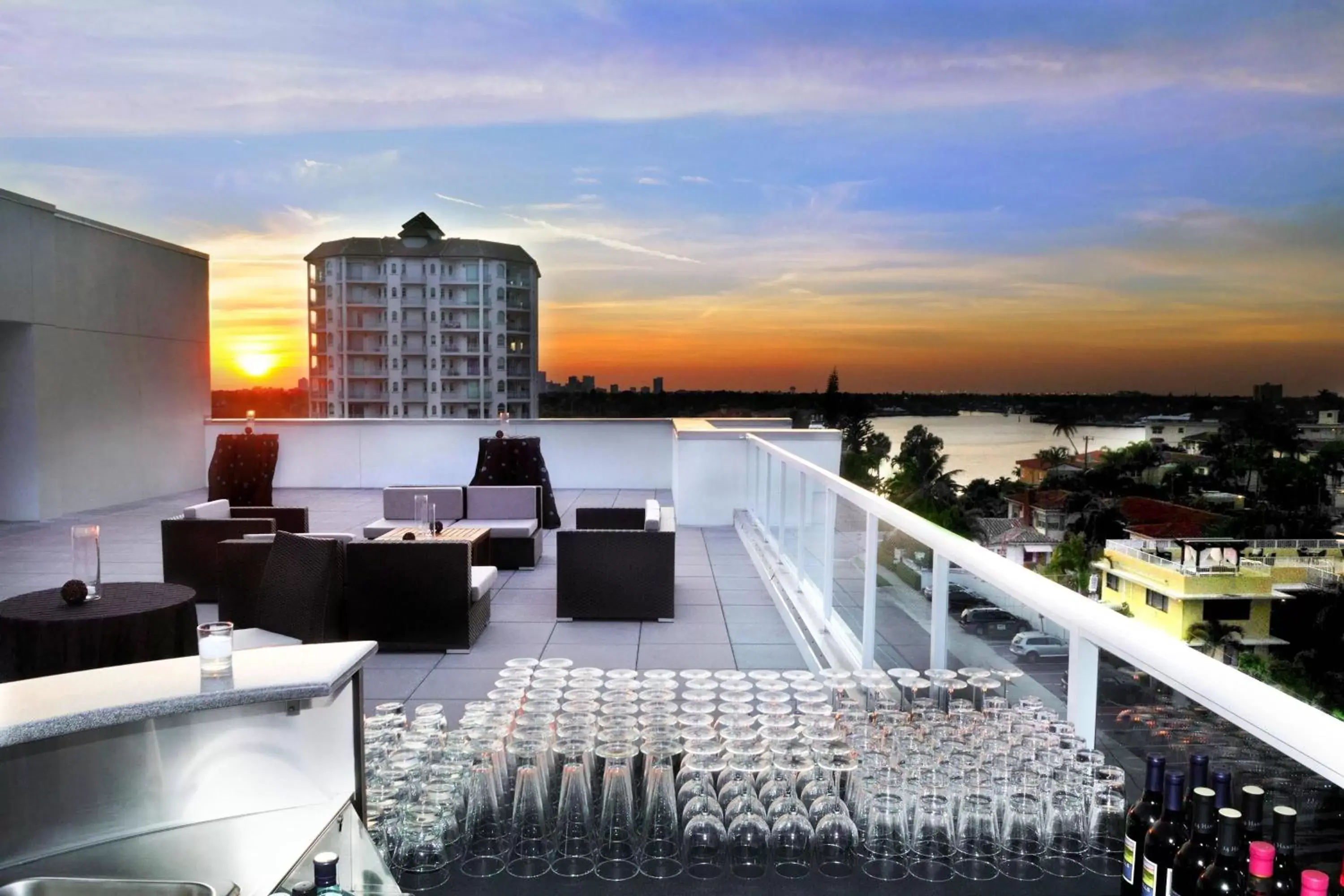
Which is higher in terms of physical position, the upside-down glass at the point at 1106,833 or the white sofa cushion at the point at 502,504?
the upside-down glass at the point at 1106,833

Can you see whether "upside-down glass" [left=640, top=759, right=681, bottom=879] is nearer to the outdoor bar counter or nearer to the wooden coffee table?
the outdoor bar counter

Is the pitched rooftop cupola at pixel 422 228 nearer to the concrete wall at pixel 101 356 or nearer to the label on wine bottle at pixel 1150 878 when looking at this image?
the concrete wall at pixel 101 356

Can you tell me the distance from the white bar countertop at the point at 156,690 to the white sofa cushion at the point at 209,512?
5.59 meters

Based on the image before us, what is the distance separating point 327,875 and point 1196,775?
1363 mm

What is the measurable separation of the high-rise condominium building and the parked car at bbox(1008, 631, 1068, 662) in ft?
53.5

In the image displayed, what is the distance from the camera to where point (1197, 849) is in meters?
1.34

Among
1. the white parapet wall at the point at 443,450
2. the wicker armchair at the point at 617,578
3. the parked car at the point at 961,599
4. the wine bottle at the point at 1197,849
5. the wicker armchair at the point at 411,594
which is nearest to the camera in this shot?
the wine bottle at the point at 1197,849

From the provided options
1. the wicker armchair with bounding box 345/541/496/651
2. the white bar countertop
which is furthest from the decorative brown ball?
the white bar countertop

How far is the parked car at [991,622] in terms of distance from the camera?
2.36m

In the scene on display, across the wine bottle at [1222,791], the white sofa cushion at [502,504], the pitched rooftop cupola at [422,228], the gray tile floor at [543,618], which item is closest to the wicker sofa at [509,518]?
the white sofa cushion at [502,504]

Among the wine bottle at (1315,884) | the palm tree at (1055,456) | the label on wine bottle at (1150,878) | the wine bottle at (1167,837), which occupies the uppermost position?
the wine bottle at (1315,884)

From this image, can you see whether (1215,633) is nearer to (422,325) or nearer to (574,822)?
(574,822)

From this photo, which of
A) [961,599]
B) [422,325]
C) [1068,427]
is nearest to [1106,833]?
[961,599]

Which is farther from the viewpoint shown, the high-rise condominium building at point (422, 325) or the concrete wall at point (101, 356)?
the high-rise condominium building at point (422, 325)
